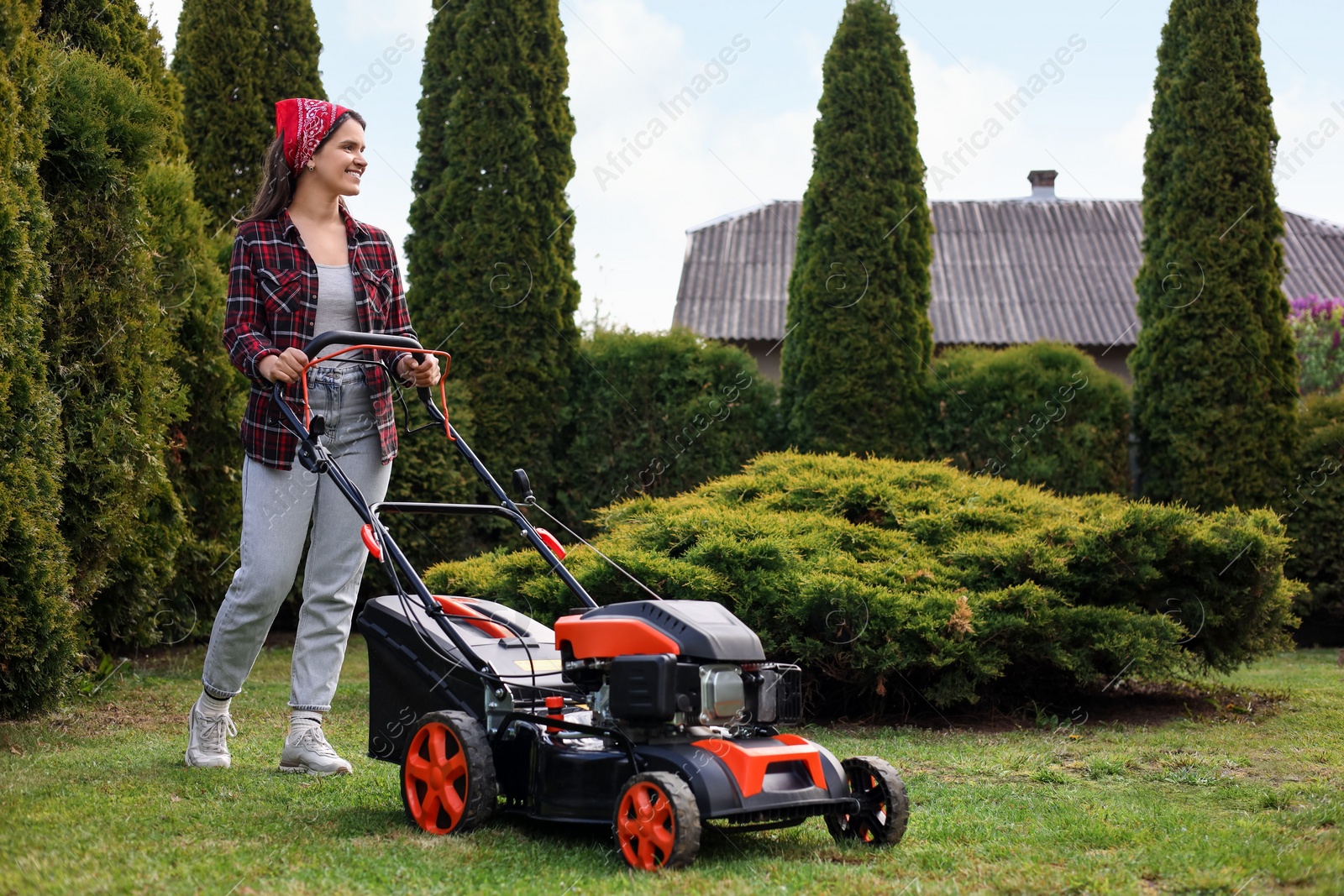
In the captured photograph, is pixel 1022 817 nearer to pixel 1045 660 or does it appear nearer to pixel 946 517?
pixel 1045 660

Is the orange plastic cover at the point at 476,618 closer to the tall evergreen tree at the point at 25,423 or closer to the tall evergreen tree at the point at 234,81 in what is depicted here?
the tall evergreen tree at the point at 25,423

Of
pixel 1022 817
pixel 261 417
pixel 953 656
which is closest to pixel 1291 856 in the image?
pixel 1022 817

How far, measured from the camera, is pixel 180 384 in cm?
638

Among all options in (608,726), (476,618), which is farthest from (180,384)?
(608,726)

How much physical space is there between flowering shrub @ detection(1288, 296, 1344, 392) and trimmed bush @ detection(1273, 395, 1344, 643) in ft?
20.8

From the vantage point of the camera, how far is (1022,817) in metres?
3.30

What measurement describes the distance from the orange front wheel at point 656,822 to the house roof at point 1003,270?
1405 cm

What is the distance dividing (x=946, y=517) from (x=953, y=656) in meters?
0.96

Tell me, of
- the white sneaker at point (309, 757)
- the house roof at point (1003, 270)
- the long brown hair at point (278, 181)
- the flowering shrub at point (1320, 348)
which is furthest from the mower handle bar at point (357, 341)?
the flowering shrub at point (1320, 348)

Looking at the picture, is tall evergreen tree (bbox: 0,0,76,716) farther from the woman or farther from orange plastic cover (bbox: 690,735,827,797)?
orange plastic cover (bbox: 690,735,827,797)

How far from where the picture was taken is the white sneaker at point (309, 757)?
3711 millimetres

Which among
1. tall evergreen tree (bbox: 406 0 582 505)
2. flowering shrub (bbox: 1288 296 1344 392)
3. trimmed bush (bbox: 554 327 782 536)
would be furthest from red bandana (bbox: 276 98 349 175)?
flowering shrub (bbox: 1288 296 1344 392)

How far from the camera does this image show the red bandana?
3.68m

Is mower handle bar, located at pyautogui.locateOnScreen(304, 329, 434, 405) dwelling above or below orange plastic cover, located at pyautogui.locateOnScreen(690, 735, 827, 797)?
above
